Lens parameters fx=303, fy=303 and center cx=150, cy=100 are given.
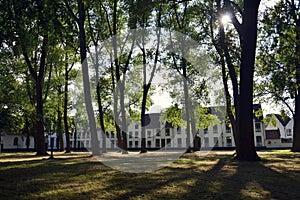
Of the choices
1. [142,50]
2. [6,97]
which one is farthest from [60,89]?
[142,50]

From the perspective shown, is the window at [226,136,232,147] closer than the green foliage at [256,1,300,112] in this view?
No

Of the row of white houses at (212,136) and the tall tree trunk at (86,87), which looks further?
the row of white houses at (212,136)

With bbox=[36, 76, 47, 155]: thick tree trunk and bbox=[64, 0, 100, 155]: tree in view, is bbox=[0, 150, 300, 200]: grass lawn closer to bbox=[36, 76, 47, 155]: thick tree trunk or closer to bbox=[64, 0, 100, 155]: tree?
bbox=[64, 0, 100, 155]: tree

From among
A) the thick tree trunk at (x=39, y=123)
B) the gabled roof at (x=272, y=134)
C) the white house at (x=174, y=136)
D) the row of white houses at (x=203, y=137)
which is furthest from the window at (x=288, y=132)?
the thick tree trunk at (x=39, y=123)

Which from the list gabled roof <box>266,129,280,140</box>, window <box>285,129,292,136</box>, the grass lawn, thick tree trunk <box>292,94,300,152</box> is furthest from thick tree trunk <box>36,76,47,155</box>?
window <box>285,129,292,136</box>

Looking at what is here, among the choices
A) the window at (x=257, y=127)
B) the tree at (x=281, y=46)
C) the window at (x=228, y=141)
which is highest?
the tree at (x=281, y=46)

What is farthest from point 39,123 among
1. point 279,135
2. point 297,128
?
point 279,135

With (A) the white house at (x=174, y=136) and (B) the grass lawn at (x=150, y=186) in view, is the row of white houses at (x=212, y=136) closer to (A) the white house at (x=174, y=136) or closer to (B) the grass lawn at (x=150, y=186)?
(A) the white house at (x=174, y=136)

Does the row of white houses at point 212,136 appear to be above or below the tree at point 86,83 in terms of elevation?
below

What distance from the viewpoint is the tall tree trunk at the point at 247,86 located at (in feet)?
44.9

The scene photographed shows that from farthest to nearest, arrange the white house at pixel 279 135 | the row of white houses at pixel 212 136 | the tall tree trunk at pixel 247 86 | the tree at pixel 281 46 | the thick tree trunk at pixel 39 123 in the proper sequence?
the row of white houses at pixel 212 136
the white house at pixel 279 135
the thick tree trunk at pixel 39 123
the tree at pixel 281 46
the tall tree trunk at pixel 247 86

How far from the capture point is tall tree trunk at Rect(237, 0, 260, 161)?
1370 cm

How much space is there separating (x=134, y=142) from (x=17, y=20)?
68.7 metres

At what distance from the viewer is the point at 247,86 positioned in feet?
45.2
